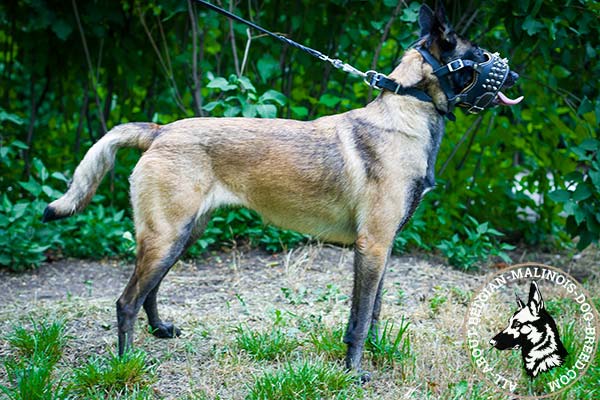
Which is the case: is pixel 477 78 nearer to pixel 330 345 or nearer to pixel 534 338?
pixel 534 338

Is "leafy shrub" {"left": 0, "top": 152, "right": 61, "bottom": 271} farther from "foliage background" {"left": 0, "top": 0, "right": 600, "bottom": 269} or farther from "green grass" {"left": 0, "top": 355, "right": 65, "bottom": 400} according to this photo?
"green grass" {"left": 0, "top": 355, "right": 65, "bottom": 400}

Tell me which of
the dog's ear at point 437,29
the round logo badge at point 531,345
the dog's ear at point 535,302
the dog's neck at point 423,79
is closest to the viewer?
the round logo badge at point 531,345

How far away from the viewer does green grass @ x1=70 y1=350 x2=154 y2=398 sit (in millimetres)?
3562

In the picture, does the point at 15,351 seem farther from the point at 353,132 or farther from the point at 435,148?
the point at 435,148

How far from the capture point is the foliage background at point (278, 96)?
5.72 metres

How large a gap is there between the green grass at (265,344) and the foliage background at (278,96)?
72.9 inches

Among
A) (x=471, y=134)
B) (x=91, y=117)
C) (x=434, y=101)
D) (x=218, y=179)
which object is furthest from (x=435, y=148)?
(x=91, y=117)

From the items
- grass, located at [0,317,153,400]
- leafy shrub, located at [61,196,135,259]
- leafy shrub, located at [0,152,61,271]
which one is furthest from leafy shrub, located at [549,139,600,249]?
leafy shrub, located at [0,152,61,271]

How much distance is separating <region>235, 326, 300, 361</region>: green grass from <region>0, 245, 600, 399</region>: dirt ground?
6cm

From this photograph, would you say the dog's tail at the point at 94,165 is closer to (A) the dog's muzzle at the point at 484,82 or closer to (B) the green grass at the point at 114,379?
(B) the green grass at the point at 114,379

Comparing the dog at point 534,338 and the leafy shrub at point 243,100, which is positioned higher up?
the leafy shrub at point 243,100

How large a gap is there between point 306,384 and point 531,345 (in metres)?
1.32

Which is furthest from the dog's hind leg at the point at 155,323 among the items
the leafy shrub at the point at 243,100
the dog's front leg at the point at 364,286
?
the leafy shrub at the point at 243,100

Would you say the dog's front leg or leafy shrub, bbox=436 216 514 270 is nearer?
the dog's front leg
